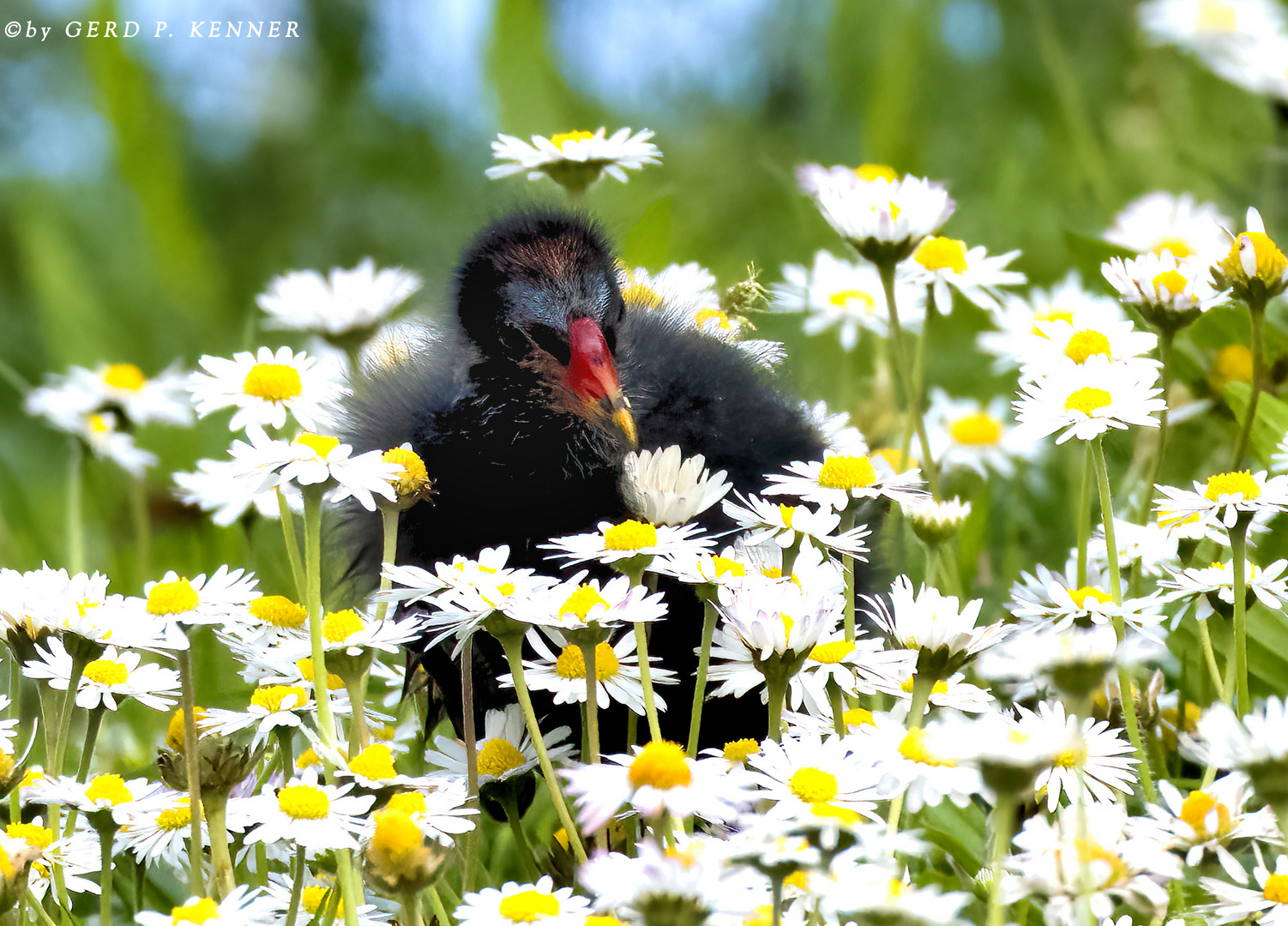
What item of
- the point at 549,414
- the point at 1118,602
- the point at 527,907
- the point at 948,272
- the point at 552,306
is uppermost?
the point at 948,272

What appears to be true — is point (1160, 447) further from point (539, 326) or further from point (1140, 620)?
point (539, 326)

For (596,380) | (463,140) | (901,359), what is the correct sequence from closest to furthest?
(596,380) < (901,359) < (463,140)

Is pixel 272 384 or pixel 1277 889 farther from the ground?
pixel 272 384

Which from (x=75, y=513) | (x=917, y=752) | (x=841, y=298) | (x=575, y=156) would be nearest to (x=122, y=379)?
(x=75, y=513)

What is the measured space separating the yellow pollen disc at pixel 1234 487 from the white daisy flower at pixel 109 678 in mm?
954

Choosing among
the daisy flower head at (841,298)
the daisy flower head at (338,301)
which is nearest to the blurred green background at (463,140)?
the daisy flower head at (841,298)

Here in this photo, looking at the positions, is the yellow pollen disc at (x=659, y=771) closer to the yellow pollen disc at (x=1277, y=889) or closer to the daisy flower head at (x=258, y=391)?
the yellow pollen disc at (x=1277, y=889)

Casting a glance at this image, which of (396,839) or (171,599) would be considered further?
(171,599)

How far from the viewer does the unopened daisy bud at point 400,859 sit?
82cm

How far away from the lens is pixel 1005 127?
3824 millimetres

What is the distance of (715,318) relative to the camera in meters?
1.79

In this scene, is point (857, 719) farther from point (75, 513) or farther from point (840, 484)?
point (75, 513)

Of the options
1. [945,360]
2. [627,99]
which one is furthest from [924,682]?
[627,99]

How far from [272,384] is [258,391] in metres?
0.02
